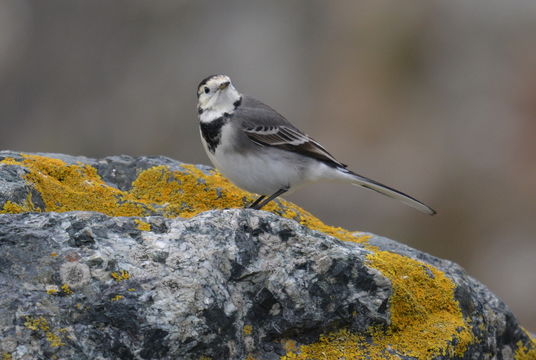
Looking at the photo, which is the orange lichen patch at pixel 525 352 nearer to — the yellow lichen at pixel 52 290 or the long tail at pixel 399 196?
the long tail at pixel 399 196

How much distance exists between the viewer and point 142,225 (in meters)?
4.68

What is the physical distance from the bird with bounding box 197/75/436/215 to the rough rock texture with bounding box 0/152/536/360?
3.61 feet

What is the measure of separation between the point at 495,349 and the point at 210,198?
2.66 m

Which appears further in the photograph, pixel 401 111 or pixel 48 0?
pixel 48 0

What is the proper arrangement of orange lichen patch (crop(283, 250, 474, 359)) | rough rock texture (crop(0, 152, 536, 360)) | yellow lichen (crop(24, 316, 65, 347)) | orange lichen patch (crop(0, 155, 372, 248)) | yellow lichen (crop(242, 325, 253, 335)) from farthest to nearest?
orange lichen patch (crop(0, 155, 372, 248)) → orange lichen patch (crop(283, 250, 474, 359)) → yellow lichen (crop(242, 325, 253, 335)) → rough rock texture (crop(0, 152, 536, 360)) → yellow lichen (crop(24, 316, 65, 347))

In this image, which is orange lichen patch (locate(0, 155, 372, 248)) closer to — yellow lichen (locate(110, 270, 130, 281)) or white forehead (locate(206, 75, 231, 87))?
white forehead (locate(206, 75, 231, 87))

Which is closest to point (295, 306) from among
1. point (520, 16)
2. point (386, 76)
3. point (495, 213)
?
point (495, 213)

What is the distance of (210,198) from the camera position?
6691mm

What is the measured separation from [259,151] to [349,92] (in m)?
10.6

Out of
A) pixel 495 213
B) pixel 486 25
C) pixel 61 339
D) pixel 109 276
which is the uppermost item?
pixel 486 25

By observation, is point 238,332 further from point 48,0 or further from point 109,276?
point 48,0

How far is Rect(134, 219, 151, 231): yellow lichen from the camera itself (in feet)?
15.3

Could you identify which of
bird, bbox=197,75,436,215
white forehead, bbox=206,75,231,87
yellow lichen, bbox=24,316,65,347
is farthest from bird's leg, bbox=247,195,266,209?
yellow lichen, bbox=24,316,65,347

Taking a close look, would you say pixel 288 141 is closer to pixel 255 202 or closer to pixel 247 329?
pixel 255 202
